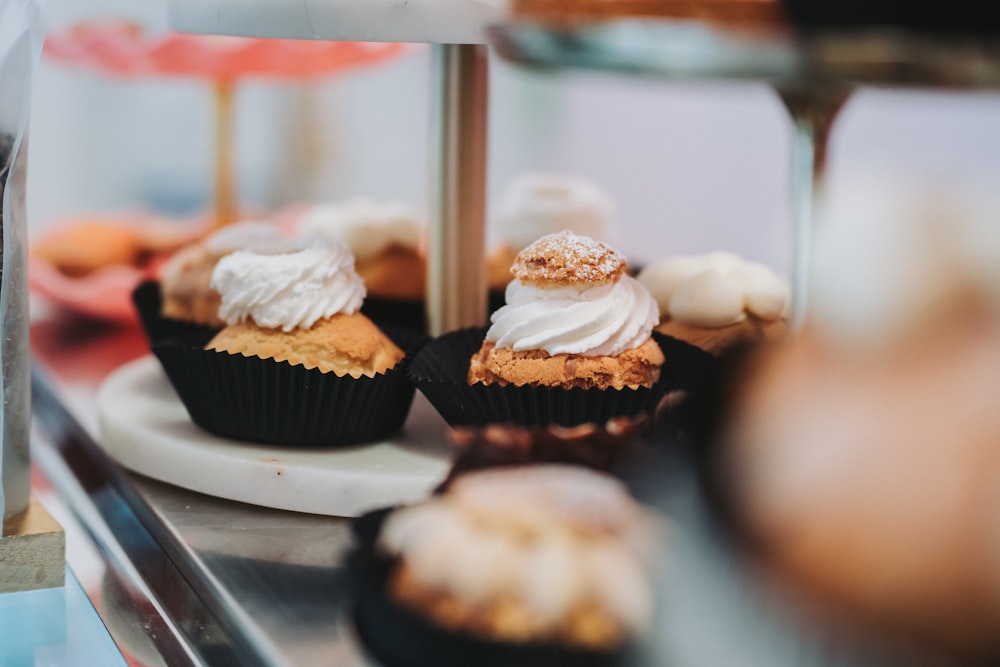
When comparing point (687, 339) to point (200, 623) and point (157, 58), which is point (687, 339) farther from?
point (157, 58)

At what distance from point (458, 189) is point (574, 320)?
369mm

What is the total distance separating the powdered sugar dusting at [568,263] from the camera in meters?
1.24

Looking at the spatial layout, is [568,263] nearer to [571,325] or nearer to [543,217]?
[571,325]

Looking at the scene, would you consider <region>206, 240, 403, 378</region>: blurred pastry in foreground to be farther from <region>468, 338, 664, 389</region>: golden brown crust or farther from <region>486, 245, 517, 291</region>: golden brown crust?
<region>486, 245, 517, 291</region>: golden brown crust

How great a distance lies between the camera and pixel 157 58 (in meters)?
2.16

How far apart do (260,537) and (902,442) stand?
74cm

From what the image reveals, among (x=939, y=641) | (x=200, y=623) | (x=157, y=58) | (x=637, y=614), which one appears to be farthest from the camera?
(x=157, y=58)

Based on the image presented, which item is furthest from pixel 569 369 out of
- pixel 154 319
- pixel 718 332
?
pixel 154 319

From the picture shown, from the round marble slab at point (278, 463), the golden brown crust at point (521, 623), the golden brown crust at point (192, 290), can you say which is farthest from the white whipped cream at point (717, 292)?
the golden brown crust at point (521, 623)

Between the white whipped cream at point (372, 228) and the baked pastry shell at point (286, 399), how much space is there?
21.3 inches

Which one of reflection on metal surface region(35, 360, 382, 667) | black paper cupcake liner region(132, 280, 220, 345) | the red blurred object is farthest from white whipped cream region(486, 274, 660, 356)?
the red blurred object

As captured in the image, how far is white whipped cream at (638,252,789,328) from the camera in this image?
143cm

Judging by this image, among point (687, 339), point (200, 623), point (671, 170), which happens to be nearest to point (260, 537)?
point (200, 623)

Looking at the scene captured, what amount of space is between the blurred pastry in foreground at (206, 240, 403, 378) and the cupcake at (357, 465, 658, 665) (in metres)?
0.57
